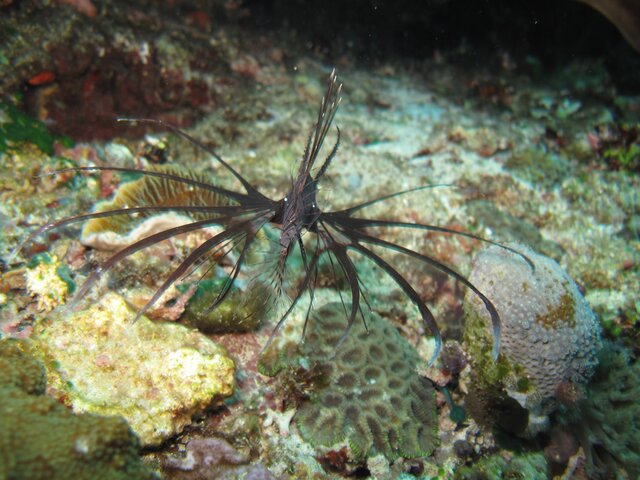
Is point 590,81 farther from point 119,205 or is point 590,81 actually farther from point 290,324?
point 119,205

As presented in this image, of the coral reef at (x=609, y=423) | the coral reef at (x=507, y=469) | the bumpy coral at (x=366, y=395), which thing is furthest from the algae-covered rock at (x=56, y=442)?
the coral reef at (x=609, y=423)

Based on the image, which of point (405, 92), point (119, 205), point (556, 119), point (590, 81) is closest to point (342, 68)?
point (405, 92)

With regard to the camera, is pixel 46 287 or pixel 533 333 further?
pixel 533 333

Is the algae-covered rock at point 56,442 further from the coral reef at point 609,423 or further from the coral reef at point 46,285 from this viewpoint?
the coral reef at point 609,423

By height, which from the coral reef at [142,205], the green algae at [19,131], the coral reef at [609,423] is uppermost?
the green algae at [19,131]

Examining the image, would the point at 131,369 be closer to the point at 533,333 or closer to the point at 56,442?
the point at 56,442

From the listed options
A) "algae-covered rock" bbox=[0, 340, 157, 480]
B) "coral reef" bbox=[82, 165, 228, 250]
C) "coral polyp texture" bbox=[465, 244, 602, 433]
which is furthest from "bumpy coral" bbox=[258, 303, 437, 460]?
"coral reef" bbox=[82, 165, 228, 250]

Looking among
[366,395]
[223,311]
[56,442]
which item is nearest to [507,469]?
[366,395]
